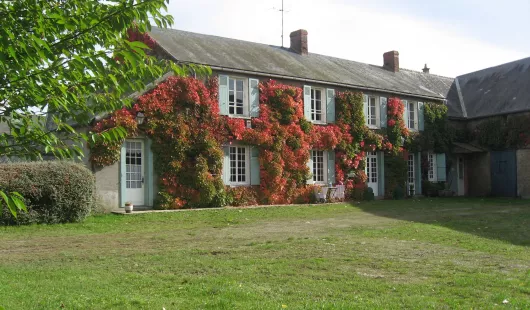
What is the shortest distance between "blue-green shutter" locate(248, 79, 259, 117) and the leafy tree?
51.9 ft

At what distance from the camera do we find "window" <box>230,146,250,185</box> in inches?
757

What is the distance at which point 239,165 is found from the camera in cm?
1944

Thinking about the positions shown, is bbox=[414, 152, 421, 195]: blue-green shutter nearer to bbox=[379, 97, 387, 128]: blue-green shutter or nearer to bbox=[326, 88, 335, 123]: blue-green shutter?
bbox=[379, 97, 387, 128]: blue-green shutter

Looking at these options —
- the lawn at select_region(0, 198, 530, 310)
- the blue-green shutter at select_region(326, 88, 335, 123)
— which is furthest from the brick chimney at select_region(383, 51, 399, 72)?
the lawn at select_region(0, 198, 530, 310)

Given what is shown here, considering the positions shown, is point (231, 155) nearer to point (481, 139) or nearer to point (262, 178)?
point (262, 178)

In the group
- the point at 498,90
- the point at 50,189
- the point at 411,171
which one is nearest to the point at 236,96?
the point at 50,189

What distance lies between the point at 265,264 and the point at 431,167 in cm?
2044

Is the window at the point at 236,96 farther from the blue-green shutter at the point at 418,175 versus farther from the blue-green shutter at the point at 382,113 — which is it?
the blue-green shutter at the point at 418,175

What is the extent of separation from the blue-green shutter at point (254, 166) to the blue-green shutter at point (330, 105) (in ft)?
13.8

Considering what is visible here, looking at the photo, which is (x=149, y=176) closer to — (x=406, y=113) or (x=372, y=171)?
(x=372, y=171)

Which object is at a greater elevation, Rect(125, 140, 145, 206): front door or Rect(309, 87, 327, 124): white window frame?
Rect(309, 87, 327, 124): white window frame

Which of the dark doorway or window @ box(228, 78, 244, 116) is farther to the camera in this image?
the dark doorway

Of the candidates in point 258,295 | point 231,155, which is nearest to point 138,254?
point 258,295

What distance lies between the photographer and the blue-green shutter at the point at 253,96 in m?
19.5
